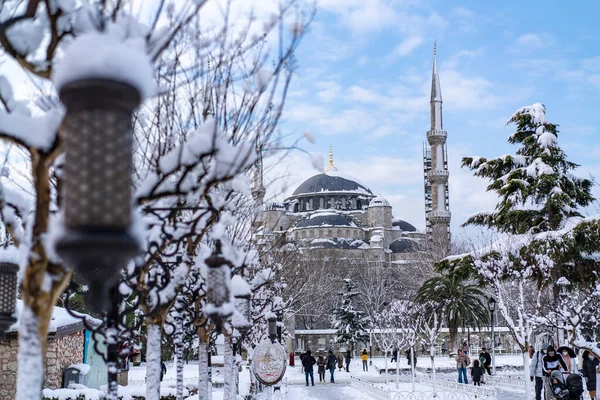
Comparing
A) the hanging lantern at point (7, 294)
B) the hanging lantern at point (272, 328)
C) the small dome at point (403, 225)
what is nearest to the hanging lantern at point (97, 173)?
the hanging lantern at point (7, 294)

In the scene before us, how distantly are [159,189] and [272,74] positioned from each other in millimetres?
1859

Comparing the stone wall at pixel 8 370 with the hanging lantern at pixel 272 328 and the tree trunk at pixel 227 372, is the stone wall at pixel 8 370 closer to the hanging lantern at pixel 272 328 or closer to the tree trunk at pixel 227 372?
the tree trunk at pixel 227 372

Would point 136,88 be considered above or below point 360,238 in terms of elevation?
below

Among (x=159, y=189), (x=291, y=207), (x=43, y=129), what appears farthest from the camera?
(x=291, y=207)

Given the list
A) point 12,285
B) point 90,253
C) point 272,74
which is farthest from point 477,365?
point 90,253

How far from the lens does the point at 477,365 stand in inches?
738

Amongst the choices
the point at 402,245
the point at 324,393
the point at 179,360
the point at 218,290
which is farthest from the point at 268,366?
the point at 402,245

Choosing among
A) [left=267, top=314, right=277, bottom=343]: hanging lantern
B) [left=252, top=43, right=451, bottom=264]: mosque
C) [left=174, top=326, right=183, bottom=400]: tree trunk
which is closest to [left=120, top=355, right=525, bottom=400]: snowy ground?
[left=267, top=314, right=277, bottom=343]: hanging lantern

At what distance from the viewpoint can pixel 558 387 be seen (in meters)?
10.8

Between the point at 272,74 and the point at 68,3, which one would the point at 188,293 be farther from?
the point at 68,3

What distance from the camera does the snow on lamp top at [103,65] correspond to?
6.59 ft

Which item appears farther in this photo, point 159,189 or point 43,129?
point 159,189

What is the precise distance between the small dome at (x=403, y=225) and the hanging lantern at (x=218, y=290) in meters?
77.0

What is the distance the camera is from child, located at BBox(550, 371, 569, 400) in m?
10.8
